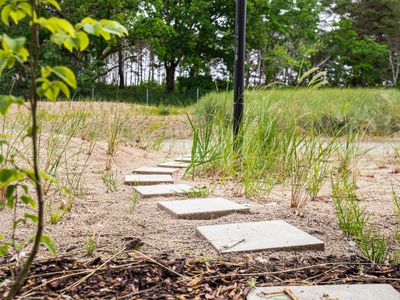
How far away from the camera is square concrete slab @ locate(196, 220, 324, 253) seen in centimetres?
146

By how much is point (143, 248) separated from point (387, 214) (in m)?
1.31

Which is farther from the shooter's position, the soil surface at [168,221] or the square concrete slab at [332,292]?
the soil surface at [168,221]

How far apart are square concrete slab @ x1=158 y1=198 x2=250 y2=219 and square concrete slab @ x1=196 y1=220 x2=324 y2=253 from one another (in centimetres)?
25

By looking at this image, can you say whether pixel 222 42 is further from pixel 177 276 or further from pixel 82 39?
pixel 82 39

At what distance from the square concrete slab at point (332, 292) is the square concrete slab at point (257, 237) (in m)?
0.31

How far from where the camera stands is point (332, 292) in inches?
43.9

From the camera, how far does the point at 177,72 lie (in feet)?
77.8

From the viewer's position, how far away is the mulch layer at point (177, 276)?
3.61 ft

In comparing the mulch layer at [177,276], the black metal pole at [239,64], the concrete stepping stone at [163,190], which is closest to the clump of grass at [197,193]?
the concrete stepping stone at [163,190]

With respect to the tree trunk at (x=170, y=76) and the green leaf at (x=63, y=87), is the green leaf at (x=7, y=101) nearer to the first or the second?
the green leaf at (x=63, y=87)

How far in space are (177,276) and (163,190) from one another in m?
1.34

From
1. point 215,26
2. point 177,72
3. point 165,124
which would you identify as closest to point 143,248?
point 165,124

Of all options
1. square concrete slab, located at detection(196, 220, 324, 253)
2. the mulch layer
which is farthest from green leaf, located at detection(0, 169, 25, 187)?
square concrete slab, located at detection(196, 220, 324, 253)

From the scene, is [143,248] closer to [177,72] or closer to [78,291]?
[78,291]
